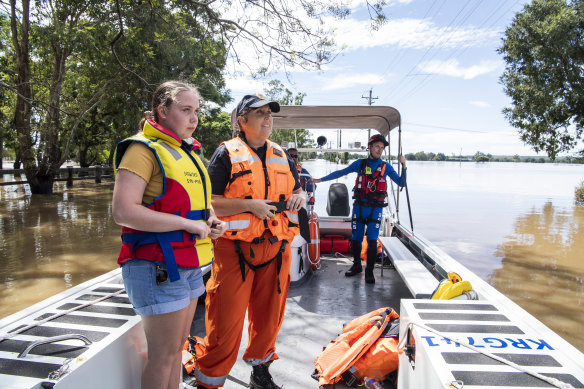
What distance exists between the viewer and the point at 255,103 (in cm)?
187

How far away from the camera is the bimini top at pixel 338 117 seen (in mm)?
4203

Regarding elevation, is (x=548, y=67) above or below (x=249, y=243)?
above

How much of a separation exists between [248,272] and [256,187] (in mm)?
444

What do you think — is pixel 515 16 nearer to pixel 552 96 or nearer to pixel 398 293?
pixel 552 96

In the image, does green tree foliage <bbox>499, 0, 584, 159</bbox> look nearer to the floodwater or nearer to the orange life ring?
the floodwater

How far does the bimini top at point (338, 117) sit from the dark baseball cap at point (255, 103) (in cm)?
214

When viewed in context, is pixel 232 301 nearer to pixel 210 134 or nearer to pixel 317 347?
pixel 317 347

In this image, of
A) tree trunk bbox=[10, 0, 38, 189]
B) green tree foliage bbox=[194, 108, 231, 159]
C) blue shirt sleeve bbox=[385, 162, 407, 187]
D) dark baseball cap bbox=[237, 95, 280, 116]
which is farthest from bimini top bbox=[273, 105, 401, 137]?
green tree foliage bbox=[194, 108, 231, 159]

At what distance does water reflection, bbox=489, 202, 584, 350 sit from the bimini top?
3445 mm

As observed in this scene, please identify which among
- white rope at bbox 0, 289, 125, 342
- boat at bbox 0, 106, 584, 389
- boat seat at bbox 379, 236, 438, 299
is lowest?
boat seat at bbox 379, 236, 438, 299

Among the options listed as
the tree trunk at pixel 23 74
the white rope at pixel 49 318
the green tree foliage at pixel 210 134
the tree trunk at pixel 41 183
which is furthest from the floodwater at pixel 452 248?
the green tree foliage at pixel 210 134

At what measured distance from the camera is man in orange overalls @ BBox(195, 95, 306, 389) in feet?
6.03

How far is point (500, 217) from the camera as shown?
14180 mm

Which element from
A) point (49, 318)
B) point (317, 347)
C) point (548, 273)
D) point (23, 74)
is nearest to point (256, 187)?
point (49, 318)
